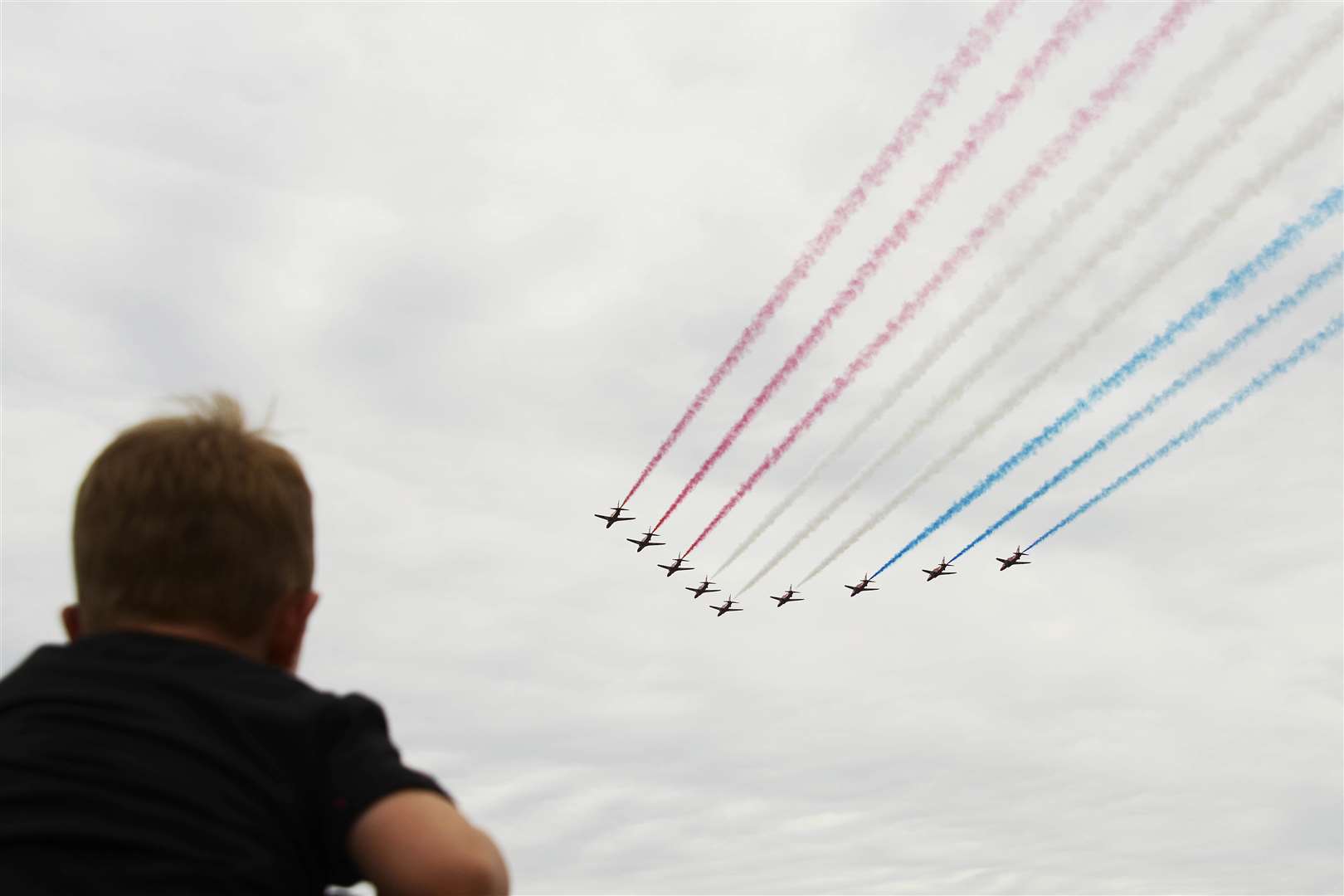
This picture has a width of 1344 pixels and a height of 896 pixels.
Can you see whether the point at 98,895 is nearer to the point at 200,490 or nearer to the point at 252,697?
the point at 252,697

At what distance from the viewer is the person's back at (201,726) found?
2.90 metres

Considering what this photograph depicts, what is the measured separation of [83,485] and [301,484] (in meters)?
0.60

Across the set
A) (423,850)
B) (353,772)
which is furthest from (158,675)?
(423,850)

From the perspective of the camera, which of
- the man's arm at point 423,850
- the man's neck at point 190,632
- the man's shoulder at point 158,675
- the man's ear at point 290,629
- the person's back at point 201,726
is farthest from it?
the man's ear at point 290,629

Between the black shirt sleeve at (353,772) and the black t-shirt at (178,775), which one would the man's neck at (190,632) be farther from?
the black shirt sleeve at (353,772)

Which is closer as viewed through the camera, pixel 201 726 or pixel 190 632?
pixel 201 726

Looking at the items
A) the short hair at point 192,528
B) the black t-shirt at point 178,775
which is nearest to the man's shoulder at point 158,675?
the black t-shirt at point 178,775

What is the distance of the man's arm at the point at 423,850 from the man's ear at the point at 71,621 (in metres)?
1.30

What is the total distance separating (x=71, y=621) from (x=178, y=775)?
3.07ft

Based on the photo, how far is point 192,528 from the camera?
10.7ft

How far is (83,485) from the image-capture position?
3396mm

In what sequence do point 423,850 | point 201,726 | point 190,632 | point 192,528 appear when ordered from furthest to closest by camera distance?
1. point 190,632
2. point 192,528
3. point 201,726
4. point 423,850

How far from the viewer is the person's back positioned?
290cm

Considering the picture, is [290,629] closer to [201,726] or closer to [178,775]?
[201,726]
